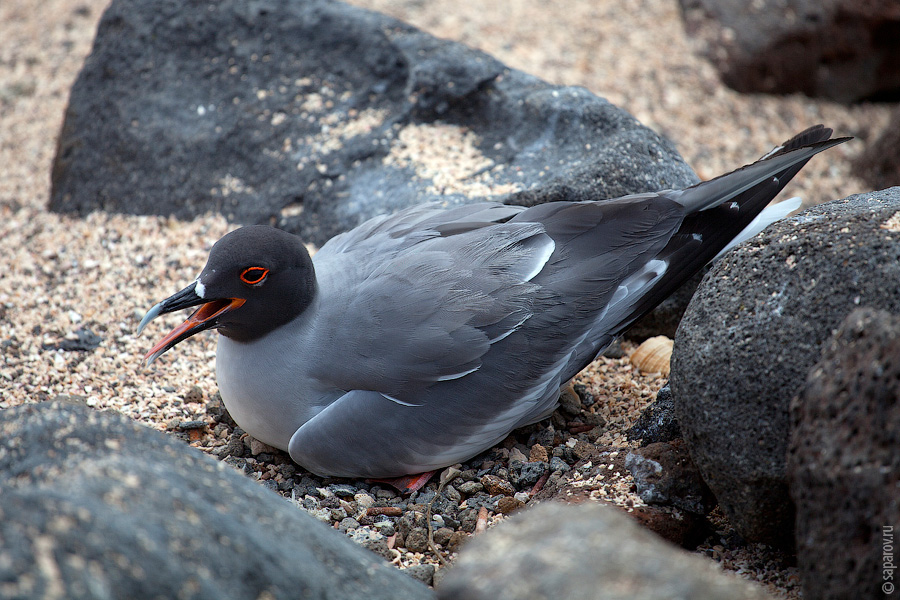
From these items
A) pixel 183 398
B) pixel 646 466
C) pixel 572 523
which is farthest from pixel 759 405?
pixel 183 398

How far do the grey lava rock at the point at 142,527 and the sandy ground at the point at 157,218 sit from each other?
54.2 inches

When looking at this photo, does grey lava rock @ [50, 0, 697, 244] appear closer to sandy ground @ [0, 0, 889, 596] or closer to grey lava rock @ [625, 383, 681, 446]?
sandy ground @ [0, 0, 889, 596]

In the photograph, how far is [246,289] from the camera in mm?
2883

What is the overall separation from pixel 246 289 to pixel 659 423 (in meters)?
1.61

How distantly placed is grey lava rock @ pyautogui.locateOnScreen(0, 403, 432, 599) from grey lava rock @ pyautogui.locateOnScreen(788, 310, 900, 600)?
0.99 metres

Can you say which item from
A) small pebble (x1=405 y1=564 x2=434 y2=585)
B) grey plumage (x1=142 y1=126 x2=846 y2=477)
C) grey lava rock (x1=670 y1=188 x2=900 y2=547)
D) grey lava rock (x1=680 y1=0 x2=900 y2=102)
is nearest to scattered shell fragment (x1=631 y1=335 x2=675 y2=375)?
grey plumage (x1=142 y1=126 x2=846 y2=477)

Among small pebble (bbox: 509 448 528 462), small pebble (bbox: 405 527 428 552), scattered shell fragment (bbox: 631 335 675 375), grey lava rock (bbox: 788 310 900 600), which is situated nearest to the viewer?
grey lava rock (bbox: 788 310 900 600)

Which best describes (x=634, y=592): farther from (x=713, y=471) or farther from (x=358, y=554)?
(x=713, y=471)

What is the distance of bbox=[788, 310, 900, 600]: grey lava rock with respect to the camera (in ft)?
5.81

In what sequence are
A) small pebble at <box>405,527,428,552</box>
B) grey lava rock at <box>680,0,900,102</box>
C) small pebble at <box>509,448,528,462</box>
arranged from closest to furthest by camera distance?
small pebble at <box>405,527,428,552</box>, small pebble at <box>509,448,528,462</box>, grey lava rock at <box>680,0,900,102</box>

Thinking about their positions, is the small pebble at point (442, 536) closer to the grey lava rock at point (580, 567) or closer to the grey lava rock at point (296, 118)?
the grey lava rock at point (580, 567)

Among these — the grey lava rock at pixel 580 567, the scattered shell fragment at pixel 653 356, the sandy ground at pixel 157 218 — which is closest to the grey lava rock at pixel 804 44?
the sandy ground at pixel 157 218

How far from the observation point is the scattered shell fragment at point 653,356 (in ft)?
11.4

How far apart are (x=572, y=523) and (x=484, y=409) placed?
1277mm
